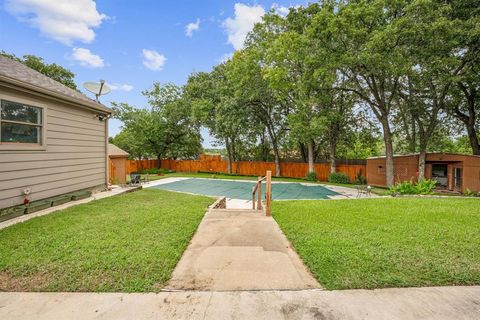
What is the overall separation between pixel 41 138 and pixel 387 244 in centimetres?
742

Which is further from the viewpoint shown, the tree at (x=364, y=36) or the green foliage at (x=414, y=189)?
the tree at (x=364, y=36)

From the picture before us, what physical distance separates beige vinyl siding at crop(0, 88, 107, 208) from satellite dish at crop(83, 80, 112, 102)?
82 centimetres

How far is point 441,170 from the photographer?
14.4 meters

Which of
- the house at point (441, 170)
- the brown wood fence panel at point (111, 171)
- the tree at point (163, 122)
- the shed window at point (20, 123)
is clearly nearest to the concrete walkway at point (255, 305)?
the shed window at point (20, 123)

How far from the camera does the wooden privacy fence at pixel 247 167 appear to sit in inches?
744

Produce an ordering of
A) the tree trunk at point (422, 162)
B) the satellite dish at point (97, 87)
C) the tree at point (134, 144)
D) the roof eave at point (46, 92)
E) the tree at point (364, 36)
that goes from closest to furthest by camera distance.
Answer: the roof eave at point (46, 92), the satellite dish at point (97, 87), the tree at point (364, 36), the tree trunk at point (422, 162), the tree at point (134, 144)

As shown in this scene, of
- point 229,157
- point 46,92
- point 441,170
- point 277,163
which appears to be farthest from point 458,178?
point 46,92

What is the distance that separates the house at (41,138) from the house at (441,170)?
16.7m

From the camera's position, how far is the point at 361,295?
227 cm

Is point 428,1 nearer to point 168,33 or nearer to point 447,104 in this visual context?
point 447,104

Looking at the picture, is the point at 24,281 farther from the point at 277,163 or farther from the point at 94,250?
the point at 277,163

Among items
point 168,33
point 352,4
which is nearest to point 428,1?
point 352,4

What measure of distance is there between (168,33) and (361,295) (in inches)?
593

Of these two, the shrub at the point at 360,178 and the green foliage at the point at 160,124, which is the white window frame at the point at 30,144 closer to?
the green foliage at the point at 160,124
